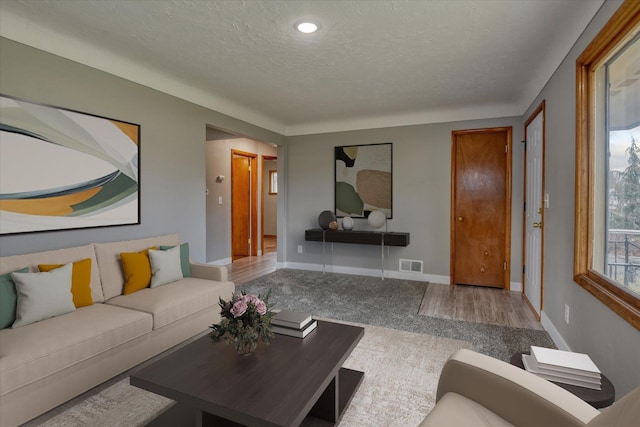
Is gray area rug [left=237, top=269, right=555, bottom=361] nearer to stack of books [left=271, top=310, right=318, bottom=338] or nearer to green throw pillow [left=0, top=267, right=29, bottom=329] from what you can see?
stack of books [left=271, top=310, right=318, bottom=338]

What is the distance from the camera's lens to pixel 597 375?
4.46 ft

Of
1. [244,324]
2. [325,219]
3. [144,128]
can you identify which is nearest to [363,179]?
[325,219]

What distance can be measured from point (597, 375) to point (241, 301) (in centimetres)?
157

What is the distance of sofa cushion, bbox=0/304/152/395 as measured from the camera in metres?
1.62

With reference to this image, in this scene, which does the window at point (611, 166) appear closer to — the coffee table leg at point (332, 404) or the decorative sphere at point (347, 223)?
the coffee table leg at point (332, 404)

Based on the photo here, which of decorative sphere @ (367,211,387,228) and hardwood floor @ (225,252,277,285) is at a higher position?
decorative sphere @ (367,211,387,228)

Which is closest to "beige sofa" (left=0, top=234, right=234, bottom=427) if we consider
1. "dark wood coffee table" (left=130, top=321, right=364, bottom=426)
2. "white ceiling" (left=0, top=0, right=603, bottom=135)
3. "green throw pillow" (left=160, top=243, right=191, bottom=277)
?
"green throw pillow" (left=160, top=243, right=191, bottom=277)

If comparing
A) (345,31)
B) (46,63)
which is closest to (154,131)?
(46,63)

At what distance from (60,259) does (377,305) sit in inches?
113

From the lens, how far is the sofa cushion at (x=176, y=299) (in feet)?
7.78

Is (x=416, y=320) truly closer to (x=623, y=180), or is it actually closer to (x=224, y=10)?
(x=623, y=180)

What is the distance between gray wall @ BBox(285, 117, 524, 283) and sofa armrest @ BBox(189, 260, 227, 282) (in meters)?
2.52

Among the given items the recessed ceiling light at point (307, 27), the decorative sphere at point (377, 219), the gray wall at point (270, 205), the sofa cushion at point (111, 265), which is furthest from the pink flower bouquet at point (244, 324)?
the gray wall at point (270, 205)

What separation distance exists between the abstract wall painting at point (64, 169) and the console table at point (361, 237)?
2.61m
